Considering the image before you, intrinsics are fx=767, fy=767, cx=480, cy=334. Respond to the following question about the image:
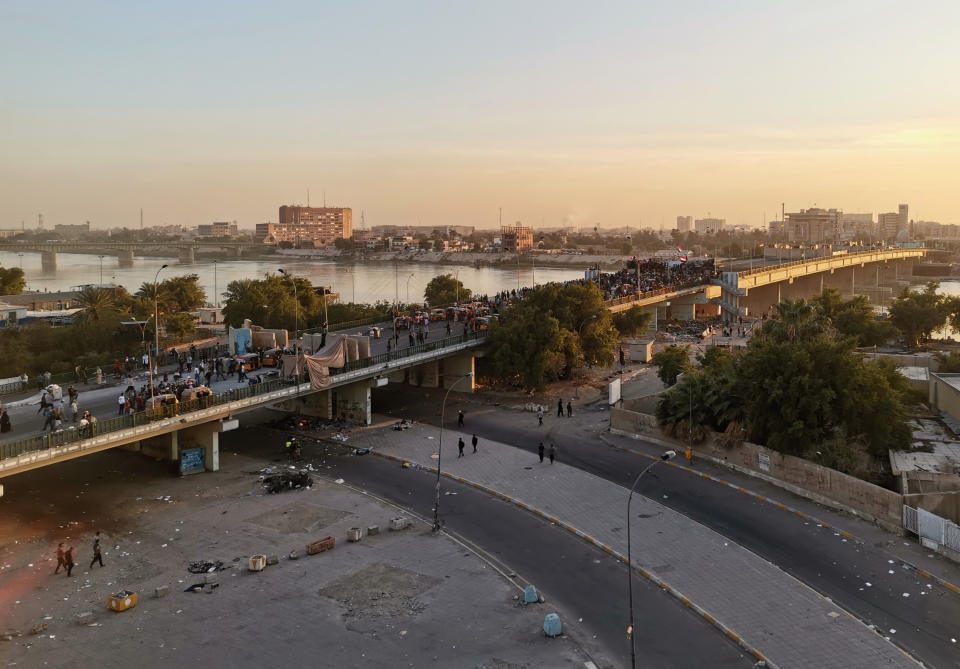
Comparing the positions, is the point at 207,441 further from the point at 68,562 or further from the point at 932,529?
the point at 932,529

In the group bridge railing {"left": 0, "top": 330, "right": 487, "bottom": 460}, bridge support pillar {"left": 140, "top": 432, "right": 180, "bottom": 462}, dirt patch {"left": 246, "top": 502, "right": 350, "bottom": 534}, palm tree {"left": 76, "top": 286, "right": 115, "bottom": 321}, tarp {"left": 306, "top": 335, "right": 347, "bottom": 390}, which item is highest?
palm tree {"left": 76, "top": 286, "right": 115, "bottom": 321}

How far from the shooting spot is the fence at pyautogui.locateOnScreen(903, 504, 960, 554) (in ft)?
61.2

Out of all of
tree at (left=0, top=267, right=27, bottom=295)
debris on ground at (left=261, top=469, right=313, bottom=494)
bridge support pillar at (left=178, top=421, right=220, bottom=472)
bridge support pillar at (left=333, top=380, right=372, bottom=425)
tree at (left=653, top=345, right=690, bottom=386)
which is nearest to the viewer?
debris on ground at (left=261, top=469, right=313, bottom=494)

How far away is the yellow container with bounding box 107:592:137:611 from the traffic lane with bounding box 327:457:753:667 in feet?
26.5

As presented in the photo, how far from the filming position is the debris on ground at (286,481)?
2444 centimetres

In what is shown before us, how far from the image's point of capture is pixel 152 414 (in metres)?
23.7

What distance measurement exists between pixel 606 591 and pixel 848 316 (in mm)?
44091

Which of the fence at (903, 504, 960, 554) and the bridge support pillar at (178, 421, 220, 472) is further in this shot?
the bridge support pillar at (178, 421, 220, 472)

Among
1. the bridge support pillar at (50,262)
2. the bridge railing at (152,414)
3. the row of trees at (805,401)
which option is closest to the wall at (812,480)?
the row of trees at (805,401)

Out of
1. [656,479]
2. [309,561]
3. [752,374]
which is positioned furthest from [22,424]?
[752,374]

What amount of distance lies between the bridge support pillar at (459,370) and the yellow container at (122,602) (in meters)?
25.7

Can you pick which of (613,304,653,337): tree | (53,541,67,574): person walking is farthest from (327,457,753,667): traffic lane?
(613,304,653,337): tree

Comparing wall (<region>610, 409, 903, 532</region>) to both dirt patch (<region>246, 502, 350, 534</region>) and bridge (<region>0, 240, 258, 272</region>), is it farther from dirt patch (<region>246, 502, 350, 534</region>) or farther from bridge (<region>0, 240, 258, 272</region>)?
bridge (<region>0, 240, 258, 272</region>)

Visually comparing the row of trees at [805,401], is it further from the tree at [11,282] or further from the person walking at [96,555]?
the tree at [11,282]
